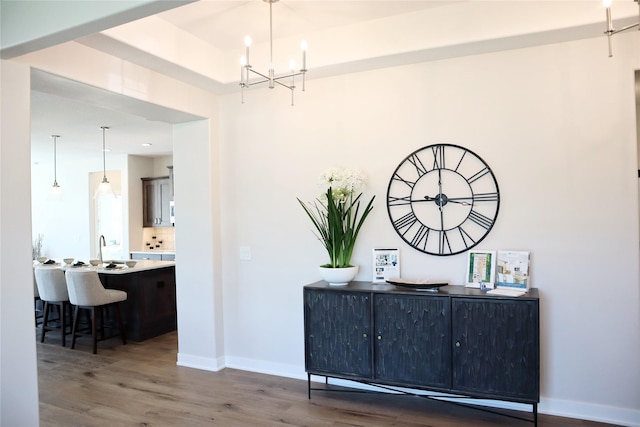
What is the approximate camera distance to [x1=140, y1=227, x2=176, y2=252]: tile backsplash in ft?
28.2

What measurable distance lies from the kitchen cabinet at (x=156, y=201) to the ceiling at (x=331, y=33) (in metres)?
4.45

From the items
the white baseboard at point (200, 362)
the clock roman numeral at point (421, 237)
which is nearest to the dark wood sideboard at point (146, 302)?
the white baseboard at point (200, 362)

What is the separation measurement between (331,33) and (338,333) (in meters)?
2.36

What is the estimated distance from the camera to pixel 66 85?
2.98m

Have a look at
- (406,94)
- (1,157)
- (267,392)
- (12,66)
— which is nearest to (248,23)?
(406,94)

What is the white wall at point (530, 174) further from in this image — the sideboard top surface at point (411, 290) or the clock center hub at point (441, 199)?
the clock center hub at point (441, 199)

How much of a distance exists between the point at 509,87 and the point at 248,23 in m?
2.00

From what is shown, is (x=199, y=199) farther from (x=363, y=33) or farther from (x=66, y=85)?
(x=363, y=33)

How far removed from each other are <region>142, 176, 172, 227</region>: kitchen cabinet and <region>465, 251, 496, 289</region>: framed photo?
624 centimetres

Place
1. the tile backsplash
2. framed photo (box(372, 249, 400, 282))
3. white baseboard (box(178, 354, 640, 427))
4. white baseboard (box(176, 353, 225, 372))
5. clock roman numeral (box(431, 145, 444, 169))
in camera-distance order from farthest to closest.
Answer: the tile backsplash
white baseboard (box(176, 353, 225, 372))
framed photo (box(372, 249, 400, 282))
clock roman numeral (box(431, 145, 444, 169))
white baseboard (box(178, 354, 640, 427))

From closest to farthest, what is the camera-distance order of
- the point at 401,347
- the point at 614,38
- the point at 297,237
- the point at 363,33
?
A: the point at 614,38 < the point at 401,347 < the point at 363,33 < the point at 297,237

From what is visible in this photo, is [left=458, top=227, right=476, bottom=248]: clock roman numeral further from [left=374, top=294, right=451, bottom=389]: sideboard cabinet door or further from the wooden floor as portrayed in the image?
the wooden floor

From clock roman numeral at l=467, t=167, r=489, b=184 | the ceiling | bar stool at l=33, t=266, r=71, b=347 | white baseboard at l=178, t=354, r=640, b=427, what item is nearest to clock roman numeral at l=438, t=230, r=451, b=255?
clock roman numeral at l=467, t=167, r=489, b=184

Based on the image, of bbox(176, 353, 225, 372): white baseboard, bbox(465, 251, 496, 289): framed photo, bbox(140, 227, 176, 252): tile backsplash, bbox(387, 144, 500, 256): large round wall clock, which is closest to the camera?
bbox(465, 251, 496, 289): framed photo
